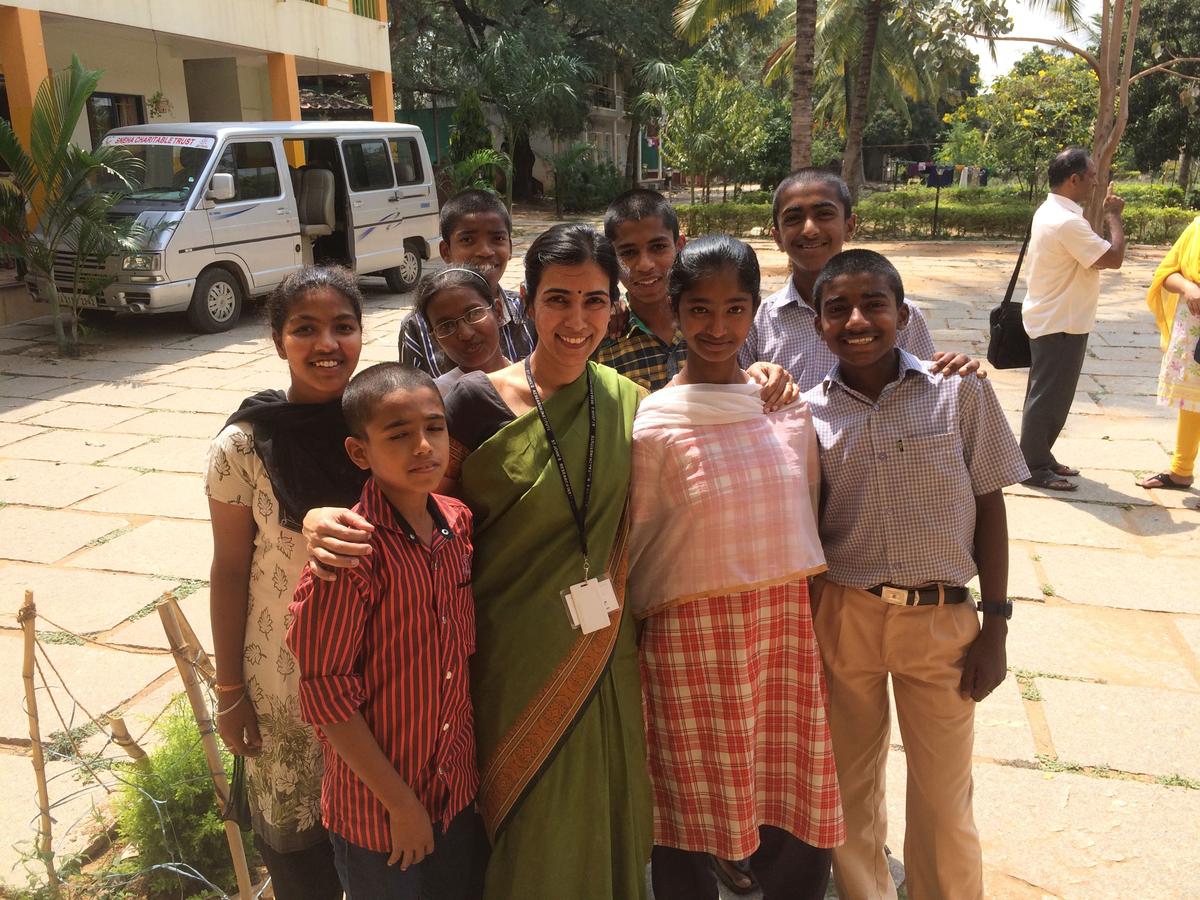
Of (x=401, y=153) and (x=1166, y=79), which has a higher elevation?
(x=1166, y=79)

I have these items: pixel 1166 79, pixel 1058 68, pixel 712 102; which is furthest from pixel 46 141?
pixel 1166 79

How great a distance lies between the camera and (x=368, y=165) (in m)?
10.8

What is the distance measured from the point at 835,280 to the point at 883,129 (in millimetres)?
39042

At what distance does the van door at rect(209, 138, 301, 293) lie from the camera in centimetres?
905

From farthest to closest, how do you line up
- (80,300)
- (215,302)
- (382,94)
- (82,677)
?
(382,94), (215,302), (80,300), (82,677)

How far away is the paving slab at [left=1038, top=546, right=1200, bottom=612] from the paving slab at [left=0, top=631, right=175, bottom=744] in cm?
360

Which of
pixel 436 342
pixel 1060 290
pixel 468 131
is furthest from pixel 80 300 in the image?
pixel 468 131

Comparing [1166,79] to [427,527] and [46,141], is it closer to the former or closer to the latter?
[46,141]

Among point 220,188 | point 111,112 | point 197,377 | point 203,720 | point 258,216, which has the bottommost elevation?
point 197,377

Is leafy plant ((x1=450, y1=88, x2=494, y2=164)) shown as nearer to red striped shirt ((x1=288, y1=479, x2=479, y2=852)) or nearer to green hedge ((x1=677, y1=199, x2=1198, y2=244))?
green hedge ((x1=677, y1=199, x2=1198, y2=244))

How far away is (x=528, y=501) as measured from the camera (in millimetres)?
1624

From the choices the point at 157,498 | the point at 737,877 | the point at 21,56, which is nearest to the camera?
the point at 737,877

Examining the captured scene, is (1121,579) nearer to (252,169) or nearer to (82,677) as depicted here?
(82,677)

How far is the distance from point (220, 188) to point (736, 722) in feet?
27.5
